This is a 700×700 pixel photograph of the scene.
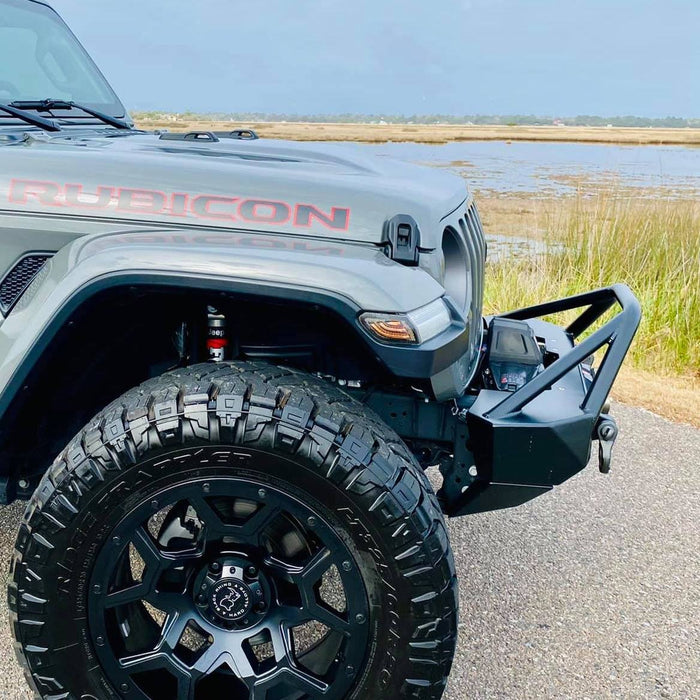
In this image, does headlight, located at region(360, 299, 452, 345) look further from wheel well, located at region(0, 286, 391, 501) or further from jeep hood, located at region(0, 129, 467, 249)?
jeep hood, located at region(0, 129, 467, 249)

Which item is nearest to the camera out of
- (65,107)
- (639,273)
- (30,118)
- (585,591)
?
(30,118)

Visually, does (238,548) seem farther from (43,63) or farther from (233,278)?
(43,63)

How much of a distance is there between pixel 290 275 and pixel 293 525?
2.18ft

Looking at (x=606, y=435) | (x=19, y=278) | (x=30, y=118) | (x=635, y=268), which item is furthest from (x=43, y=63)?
(x=635, y=268)

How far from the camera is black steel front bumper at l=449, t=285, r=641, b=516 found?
2.00 meters

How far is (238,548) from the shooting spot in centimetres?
192

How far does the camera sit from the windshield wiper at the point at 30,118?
2.52 metres

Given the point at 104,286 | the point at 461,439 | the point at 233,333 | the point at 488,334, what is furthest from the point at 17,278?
the point at 488,334

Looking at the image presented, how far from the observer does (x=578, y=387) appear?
92.2 inches

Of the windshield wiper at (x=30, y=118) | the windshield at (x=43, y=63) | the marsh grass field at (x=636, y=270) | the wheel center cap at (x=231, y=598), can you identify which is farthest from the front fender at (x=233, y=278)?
the marsh grass field at (x=636, y=270)

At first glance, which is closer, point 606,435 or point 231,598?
point 231,598

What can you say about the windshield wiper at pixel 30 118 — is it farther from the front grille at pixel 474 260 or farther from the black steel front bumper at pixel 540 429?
the black steel front bumper at pixel 540 429

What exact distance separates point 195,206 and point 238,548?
92 cm

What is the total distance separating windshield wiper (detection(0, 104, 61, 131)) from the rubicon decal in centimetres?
70
